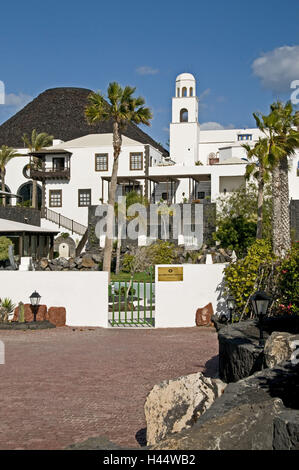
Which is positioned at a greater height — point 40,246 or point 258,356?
point 40,246


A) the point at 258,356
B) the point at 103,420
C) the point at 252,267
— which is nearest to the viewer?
the point at 103,420

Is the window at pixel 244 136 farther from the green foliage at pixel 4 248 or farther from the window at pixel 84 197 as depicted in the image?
the green foliage at pixel 4 248

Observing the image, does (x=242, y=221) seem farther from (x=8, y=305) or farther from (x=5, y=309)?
(x=5, y=309)

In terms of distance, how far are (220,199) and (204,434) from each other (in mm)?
36099

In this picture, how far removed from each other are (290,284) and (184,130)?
4295 centimetres

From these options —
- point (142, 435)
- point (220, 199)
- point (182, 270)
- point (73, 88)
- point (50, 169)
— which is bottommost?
point (142, 435)

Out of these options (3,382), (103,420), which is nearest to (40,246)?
(3,382)

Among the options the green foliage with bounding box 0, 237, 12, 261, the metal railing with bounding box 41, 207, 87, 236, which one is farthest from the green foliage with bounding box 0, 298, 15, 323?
the metal railing with bounding box 41, 207, 87, 236

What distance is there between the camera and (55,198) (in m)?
49.6

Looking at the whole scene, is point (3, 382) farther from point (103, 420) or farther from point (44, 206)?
point (44, 206)

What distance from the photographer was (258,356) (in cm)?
841

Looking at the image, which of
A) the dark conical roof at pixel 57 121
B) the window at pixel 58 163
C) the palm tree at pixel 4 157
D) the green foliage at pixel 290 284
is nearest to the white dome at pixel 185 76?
the dark conical roof at pixel 57 121
